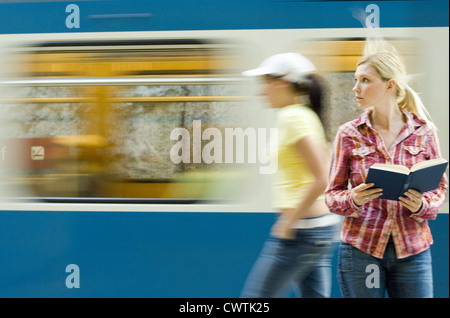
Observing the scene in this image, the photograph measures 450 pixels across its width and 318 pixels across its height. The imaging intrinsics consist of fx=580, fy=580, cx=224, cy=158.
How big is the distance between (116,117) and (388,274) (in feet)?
6.58

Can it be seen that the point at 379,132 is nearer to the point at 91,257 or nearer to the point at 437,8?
the point at 437,8

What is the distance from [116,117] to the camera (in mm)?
3846

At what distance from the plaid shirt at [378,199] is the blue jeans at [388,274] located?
4 cm

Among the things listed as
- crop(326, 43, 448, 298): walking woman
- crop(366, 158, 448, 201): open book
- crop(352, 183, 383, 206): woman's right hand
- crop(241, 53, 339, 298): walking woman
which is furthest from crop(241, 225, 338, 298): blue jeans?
crop(366, 158, 448, 201): open book

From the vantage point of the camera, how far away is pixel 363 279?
288 cm

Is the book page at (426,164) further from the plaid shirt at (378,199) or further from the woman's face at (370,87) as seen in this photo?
the woman's face at (370,87)

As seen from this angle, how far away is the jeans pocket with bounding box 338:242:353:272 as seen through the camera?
9.48ft

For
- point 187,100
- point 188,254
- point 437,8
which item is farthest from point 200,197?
point 437,8

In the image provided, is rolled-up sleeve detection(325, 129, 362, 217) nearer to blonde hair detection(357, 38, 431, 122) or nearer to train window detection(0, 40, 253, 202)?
blonde hair detection(357, 38, 431, 122)

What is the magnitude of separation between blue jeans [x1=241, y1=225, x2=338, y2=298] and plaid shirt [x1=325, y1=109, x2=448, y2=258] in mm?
130

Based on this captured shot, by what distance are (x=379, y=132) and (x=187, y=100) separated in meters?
1.36

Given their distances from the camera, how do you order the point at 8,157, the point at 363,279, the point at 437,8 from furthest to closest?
1. the point at 8,157
2. the point at 437,8
3. the point at 363,279

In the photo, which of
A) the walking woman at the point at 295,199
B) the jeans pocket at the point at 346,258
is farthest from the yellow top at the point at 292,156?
the jeans pocket at the point at 346,258

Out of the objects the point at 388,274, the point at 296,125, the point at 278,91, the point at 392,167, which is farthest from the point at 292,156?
the point at 388,274
